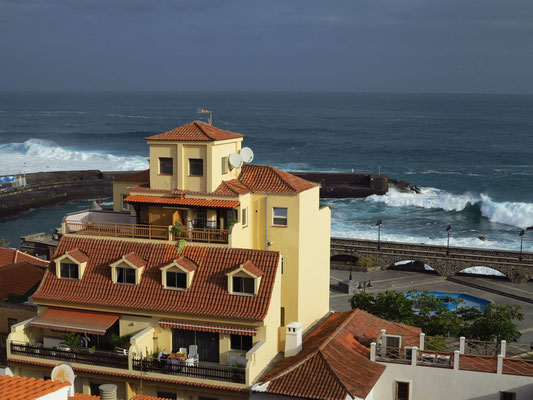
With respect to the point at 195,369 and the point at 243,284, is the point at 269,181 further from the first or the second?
the point at 195,369

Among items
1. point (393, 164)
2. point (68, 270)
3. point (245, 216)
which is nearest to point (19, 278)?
point (68, 270)

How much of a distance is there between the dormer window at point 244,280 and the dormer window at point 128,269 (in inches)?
128

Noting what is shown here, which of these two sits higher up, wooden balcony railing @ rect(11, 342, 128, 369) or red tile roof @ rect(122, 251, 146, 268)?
red tile roof @ rect(122, 251, 146, 268)

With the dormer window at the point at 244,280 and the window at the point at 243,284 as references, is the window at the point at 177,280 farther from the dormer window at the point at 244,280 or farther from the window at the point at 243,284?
the window at the point at 243,284

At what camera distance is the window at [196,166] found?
28.1m

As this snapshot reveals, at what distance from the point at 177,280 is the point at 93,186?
77.7 m

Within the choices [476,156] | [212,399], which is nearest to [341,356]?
[212,399]

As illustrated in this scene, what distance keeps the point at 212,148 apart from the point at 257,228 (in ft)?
11.1

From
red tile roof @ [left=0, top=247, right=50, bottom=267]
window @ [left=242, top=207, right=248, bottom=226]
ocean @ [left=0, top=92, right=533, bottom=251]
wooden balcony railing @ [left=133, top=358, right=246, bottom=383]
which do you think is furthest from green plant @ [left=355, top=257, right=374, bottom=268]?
wooden balcony railing @ [left=133, top=358, right=246, bottom=383]

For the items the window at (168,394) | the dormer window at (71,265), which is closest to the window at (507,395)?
the window at (168,394)

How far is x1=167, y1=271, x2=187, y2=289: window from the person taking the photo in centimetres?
2583

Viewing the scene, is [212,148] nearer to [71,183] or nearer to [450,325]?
[450,325]

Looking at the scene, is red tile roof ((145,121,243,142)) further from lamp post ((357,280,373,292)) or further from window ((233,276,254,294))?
lamp post ((357,280,373,292))

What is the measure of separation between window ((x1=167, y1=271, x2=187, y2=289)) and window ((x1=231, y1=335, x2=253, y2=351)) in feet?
7.99
